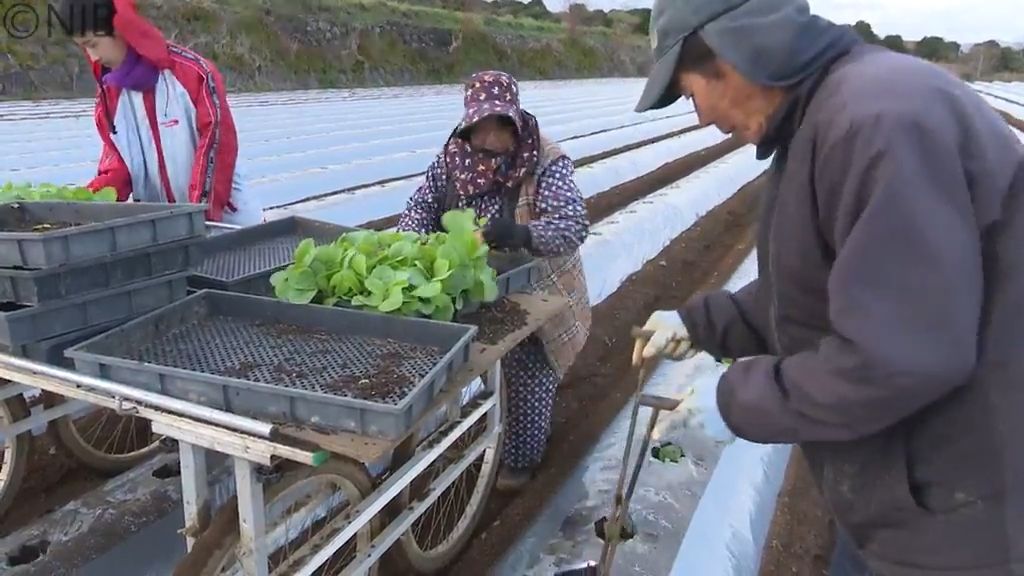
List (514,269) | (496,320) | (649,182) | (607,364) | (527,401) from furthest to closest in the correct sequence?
1. (649,182)
2. (607,364)
3. (527,401)
4. (514,269)
5. (496,320)

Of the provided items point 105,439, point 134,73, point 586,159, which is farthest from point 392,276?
point 586,159

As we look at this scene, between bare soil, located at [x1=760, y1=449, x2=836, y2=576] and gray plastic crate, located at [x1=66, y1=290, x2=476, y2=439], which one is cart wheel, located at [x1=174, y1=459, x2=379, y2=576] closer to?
gray plastic crate, located at [x1=66, y1=290, x2=476, y2=439]

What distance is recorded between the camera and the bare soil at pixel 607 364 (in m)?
2.90

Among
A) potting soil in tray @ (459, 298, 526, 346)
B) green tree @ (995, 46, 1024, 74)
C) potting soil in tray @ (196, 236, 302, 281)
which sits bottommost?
potting soil in tray @ (459, 298, 526, 346)

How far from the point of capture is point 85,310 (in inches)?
69.1

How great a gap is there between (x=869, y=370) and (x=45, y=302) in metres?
1.60

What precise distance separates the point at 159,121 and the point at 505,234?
127 centimetres

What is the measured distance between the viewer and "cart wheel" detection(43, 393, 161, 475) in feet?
9.39

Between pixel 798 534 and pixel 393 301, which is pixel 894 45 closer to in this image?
pixel 798 534

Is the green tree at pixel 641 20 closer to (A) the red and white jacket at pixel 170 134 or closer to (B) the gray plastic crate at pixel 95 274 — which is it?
(A) the red and white jacket at pixel 170 134

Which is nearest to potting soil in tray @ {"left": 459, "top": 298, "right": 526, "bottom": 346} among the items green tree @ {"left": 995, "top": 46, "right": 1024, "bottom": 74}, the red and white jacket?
the red and white jacket

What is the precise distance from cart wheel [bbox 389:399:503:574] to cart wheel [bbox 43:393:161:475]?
1169mm

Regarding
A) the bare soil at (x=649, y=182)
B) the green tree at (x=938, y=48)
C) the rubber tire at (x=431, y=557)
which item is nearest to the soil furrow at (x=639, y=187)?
the bare soil at (x=649, y=182)

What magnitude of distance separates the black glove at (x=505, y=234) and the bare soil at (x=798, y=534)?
48.3 inches
